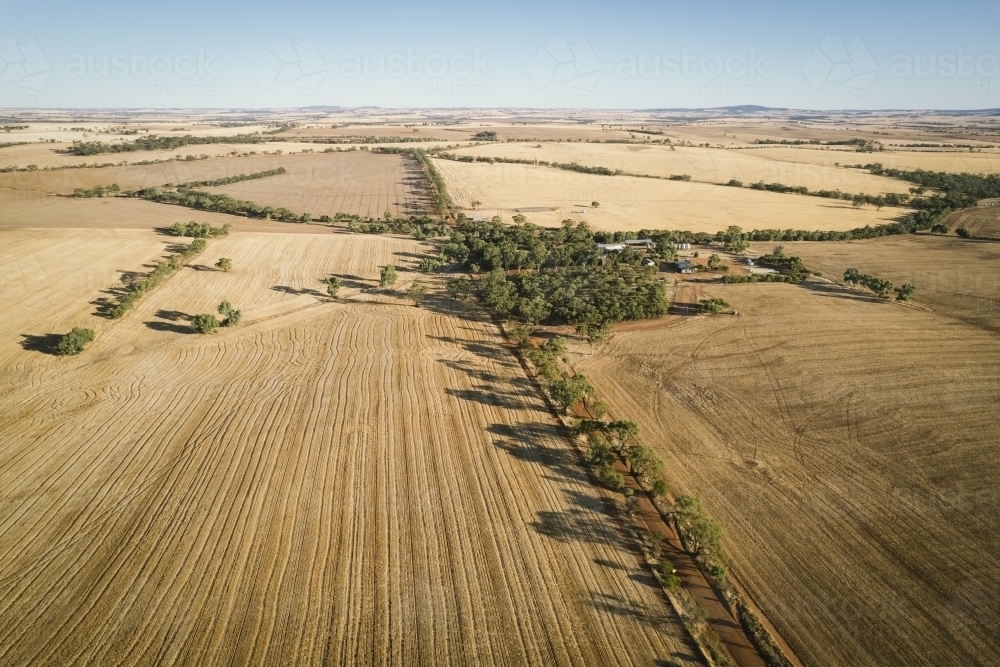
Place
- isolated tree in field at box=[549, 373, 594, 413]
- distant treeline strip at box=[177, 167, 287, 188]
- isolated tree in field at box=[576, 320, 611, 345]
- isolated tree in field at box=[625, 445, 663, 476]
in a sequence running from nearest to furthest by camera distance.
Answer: isolated tree in field at box=[625, 445, 663, 476]
isolated tree in field at box=[549, 373, 594, 413]
isolated tree in field at box=[576, 320, 611, 345]
distant treeline strip at box=[177, 167, 287, 188]

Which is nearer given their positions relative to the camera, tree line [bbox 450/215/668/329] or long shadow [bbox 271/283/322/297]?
tree line [bbox 450/215/668/329]

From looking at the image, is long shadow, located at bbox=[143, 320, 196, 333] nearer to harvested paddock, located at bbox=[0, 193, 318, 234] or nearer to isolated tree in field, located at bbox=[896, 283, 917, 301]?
harvested paddock, located at bbox=[0, 193, 318, 234]

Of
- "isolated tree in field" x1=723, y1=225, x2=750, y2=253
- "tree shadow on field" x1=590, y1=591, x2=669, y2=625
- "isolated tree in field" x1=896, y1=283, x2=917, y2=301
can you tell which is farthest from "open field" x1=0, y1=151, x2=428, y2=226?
"tree shadow on field" x1=590, y1=591, x2=669, y2=625

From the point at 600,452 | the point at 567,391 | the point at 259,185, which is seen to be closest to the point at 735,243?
the point at 567,391

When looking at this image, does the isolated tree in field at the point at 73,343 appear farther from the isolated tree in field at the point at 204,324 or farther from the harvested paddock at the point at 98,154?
the harvested paddock at the point at 98,154

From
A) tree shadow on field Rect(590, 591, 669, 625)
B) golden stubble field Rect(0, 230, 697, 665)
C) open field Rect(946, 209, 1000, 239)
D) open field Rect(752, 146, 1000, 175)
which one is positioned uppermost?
open field Rect(752, 146, 1000, 175)

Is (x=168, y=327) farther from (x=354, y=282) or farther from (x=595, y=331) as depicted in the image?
(x=595, y=331)
